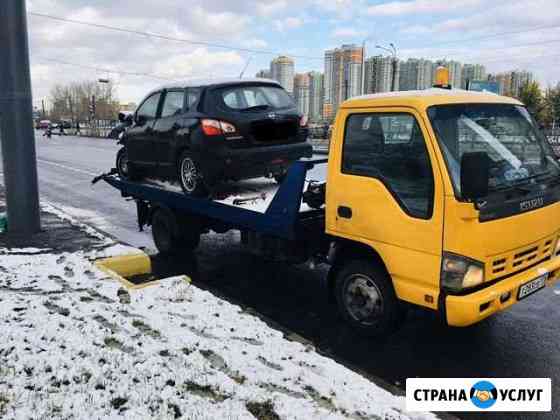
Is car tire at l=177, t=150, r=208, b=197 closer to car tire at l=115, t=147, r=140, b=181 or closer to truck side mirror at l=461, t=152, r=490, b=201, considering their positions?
car tire at l=115, t=147, r=140, b=181

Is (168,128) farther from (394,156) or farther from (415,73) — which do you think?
(415,73)

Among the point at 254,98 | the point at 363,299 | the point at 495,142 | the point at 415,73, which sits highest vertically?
the point at 415,73

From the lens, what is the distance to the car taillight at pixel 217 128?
5754mm

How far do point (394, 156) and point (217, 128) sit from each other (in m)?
2.49

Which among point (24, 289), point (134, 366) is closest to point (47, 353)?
point (134, 366)

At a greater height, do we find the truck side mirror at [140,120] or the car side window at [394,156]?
the truck side mirror at [140,120]

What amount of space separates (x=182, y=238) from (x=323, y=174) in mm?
2652

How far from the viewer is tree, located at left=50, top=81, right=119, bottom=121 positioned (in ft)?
310

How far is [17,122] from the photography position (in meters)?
7.55

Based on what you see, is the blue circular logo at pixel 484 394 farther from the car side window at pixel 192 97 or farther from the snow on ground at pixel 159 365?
the car side window at pixel 192 97

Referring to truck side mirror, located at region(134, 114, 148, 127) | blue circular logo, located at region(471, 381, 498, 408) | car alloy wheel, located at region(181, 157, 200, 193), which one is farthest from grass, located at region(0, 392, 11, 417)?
truck side mirror, located at region(134, 114, 148, 127)

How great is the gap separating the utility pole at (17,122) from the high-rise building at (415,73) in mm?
47973

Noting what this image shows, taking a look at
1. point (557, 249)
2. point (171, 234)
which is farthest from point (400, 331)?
point (171, 234)

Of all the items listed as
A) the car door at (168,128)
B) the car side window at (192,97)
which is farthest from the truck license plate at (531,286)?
the car door at (168,128)
